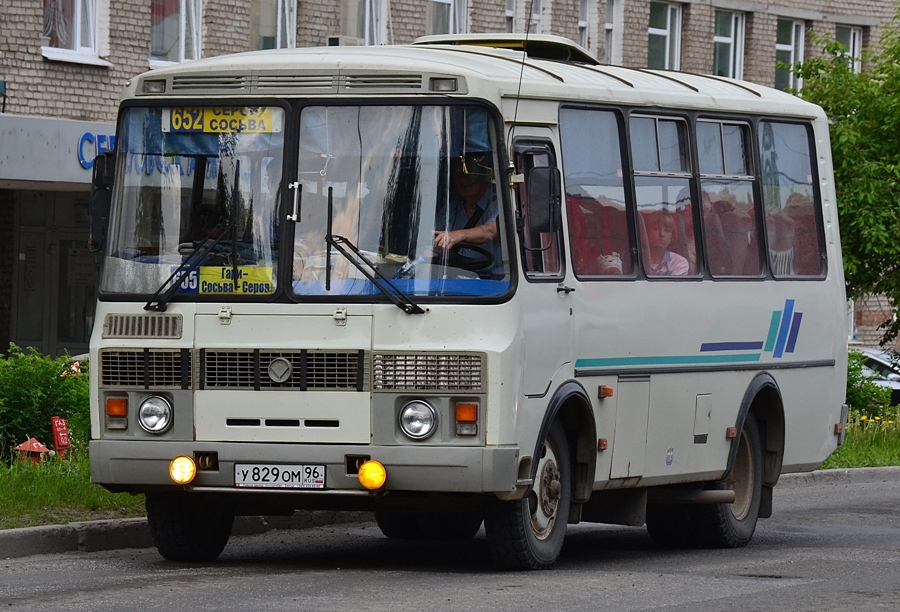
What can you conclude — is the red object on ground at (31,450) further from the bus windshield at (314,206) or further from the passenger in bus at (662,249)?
the passenger in bus at (662,249)

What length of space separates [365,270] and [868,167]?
604 inches

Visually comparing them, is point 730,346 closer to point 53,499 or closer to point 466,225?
point 466,225

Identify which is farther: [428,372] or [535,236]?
[535,236]

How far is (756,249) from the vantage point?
44.1 ft

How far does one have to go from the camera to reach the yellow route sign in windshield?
1074cm

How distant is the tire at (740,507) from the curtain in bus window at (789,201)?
3.82 feet

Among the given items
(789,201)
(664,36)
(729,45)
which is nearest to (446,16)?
(664,36)

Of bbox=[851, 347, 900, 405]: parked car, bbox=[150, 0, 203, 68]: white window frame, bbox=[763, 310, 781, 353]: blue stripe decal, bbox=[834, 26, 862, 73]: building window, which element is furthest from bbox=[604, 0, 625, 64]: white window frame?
bbox=[763, 310, 781, 353]: blue stripe decal

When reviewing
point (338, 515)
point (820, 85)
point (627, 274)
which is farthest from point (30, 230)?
point (627, 274)

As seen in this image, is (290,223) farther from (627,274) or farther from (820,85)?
(820,85)

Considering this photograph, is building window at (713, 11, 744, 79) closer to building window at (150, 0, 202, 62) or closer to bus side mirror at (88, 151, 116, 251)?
building window at (150, 0, 202, 62)

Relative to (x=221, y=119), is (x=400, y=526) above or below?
below

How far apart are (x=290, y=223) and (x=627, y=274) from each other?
2263 millimetres

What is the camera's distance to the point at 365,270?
34.2ft
